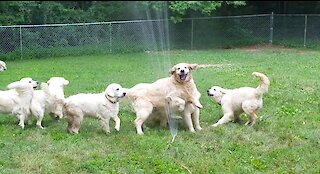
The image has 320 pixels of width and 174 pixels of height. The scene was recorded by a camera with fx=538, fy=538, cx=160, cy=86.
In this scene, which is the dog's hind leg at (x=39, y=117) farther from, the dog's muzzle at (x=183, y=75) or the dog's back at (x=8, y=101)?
the dog's muzzle at (x=183, y=75)

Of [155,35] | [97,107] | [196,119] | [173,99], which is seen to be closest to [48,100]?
[97,107]

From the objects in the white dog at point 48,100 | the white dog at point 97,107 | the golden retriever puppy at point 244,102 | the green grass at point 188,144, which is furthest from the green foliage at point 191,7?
the white dog at point 97,107

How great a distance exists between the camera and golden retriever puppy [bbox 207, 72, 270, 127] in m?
7.91

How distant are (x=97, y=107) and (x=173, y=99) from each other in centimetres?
112

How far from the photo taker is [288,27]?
73.9 feet

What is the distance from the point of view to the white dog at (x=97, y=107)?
773 centimetres

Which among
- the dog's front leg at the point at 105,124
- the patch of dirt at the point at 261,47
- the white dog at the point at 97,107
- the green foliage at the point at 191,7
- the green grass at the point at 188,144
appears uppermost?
the green foliage at the point at 191,7

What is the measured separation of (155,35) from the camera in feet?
72.3

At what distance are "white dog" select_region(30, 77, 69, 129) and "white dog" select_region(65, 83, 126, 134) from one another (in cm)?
34

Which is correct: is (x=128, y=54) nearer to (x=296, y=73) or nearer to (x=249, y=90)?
(x=296, y=73)

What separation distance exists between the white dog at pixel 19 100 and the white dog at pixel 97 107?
0.73 m

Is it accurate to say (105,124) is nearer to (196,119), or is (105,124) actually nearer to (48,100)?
(48,100)

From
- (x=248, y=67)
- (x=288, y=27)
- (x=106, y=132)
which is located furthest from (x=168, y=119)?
(x=288, y=27)

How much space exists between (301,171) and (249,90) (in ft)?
6.46
